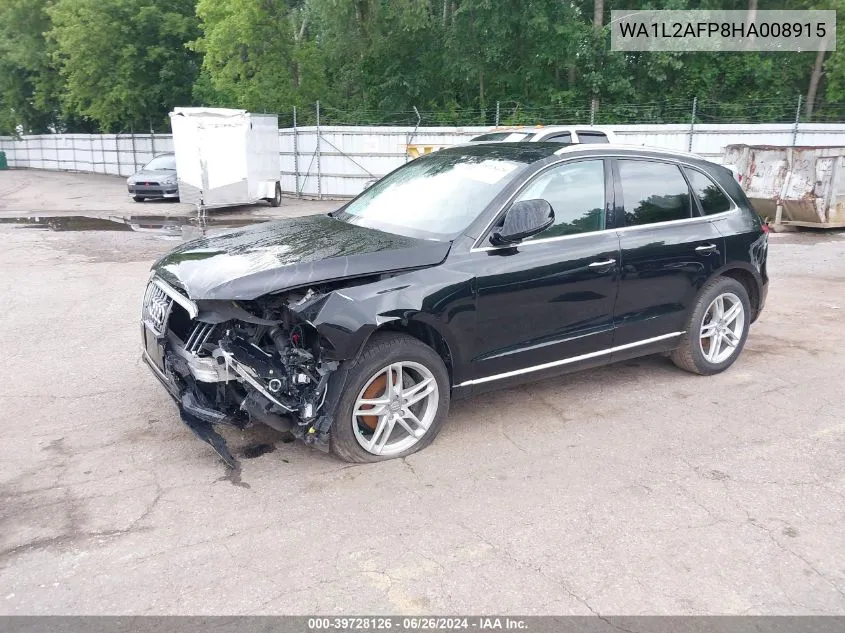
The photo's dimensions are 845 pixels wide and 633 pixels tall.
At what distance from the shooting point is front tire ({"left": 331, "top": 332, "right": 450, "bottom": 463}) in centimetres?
403

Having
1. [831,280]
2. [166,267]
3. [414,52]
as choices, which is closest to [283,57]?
[414,52]

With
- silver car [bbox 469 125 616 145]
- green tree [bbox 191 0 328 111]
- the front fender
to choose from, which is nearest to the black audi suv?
the front fender

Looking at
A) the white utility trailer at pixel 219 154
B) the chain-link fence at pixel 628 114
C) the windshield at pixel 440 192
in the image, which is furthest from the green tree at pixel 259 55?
the windshield at pixel 440 192

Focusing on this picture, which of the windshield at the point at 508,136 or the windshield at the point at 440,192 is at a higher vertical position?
the windshield at the point at 508,136

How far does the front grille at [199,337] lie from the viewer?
4.04m

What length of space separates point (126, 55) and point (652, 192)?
31698 mm

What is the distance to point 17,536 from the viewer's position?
3.46 meters

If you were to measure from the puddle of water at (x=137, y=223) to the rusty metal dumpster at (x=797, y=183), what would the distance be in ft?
33.7

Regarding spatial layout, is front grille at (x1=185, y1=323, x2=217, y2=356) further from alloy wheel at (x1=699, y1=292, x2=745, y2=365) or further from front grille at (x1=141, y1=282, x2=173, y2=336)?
alloy wheel at (x1=699, y1=292, x2=745, y2=365)

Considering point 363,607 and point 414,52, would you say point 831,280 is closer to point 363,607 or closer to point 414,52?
point 363,607

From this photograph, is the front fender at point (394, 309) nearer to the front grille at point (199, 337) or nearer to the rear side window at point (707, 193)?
the front grille at point (199, 337)

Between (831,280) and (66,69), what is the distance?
32.4 m

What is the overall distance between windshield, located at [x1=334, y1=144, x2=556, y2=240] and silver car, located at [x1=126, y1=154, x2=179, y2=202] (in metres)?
16.5

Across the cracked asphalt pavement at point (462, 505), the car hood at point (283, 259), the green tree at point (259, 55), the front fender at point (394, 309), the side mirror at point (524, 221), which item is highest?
the green tree at point (259, 55)
